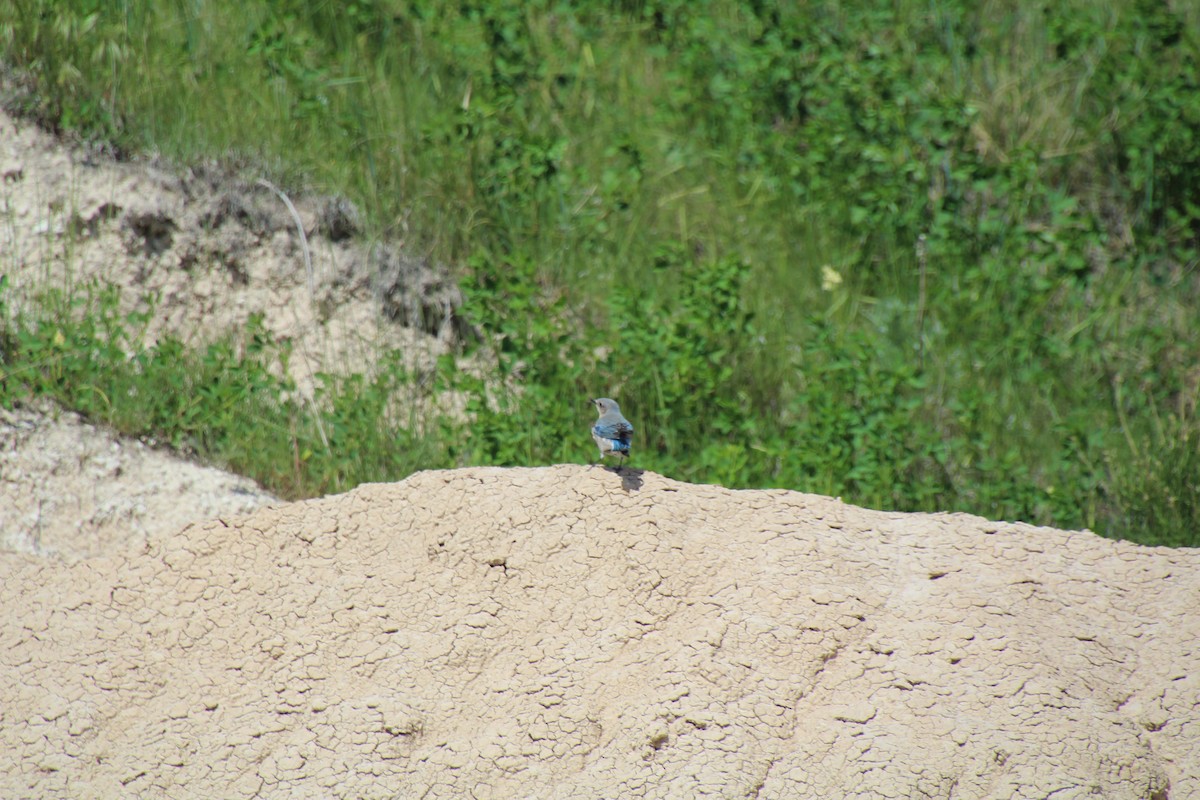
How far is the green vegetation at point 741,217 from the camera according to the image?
17.1 ft

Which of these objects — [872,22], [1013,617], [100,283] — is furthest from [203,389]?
[872,22]

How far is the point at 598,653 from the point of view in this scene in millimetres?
3414

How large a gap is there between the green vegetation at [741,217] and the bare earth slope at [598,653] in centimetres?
120

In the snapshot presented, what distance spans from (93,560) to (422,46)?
3.89 m

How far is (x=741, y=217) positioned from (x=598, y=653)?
12.2ft

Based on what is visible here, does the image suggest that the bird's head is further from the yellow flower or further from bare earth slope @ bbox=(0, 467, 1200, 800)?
the yellow flower

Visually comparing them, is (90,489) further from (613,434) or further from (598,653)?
(598,653)

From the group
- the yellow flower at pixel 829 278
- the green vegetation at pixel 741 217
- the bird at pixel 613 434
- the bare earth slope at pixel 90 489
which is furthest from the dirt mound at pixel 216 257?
the yellow flower at pixel 829 278

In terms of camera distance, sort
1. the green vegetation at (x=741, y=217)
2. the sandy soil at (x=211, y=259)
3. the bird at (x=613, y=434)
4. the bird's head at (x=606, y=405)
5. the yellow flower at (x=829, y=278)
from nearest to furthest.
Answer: the bird at (x=613, y=434), the bird's head at (x=606, y=405), the green vegetation at (x=741, y=217), the sandy soil at (x=211, y=259), the yellow flower at (x=829, y=278)

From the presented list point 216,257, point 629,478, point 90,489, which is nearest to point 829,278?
point 629,478

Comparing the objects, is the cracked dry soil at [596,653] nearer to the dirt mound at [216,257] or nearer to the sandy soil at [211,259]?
the sandy soil at [211,259]

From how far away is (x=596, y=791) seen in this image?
307 centimetres

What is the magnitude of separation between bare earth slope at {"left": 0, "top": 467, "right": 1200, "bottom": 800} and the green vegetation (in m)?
1.20

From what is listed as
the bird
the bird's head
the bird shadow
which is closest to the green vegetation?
the bird's head
